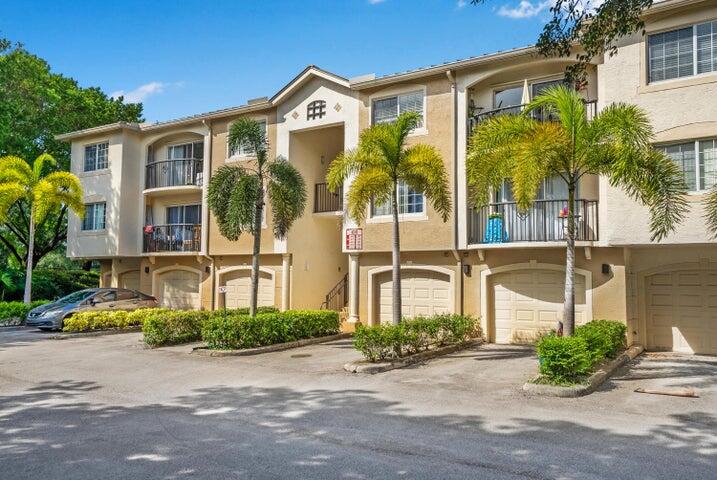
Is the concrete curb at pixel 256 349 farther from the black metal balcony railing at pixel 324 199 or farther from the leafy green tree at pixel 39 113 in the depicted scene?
the leafy green tree at pixel 39 113

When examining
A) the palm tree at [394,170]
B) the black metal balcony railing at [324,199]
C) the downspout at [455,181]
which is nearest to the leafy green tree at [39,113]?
the black metal balcony railing at [324,199]

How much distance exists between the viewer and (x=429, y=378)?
11.3 meters

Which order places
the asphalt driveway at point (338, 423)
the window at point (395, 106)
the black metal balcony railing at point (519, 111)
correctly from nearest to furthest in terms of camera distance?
the asphalt driveway at point (338, 423) → the black metal balcony railing at point (519, 111) → the window at point (395, 106)

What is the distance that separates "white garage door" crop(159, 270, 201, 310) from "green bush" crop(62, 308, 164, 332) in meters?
2.73

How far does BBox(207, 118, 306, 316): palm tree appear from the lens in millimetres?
15258

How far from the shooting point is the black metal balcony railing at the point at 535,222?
48.5ft

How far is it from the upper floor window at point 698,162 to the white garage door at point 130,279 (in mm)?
22216

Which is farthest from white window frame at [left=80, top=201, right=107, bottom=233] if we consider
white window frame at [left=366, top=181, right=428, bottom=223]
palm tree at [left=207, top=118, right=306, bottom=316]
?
white window frame at [left=366, top=181, right=428, bottom=223]

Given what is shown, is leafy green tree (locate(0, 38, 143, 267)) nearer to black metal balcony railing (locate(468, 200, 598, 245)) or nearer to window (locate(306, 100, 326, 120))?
window (locate(306, 100, 326, 120))

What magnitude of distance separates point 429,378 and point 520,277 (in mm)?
6213

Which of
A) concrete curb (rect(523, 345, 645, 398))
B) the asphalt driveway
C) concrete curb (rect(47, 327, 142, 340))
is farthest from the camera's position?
concrete curb (rect(47, 327, 142, 340))

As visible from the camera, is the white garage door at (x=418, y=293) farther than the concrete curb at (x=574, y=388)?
Yes

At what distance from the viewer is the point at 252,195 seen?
1557cm

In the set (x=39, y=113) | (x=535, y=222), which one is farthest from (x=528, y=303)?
(x=39, y=113)
